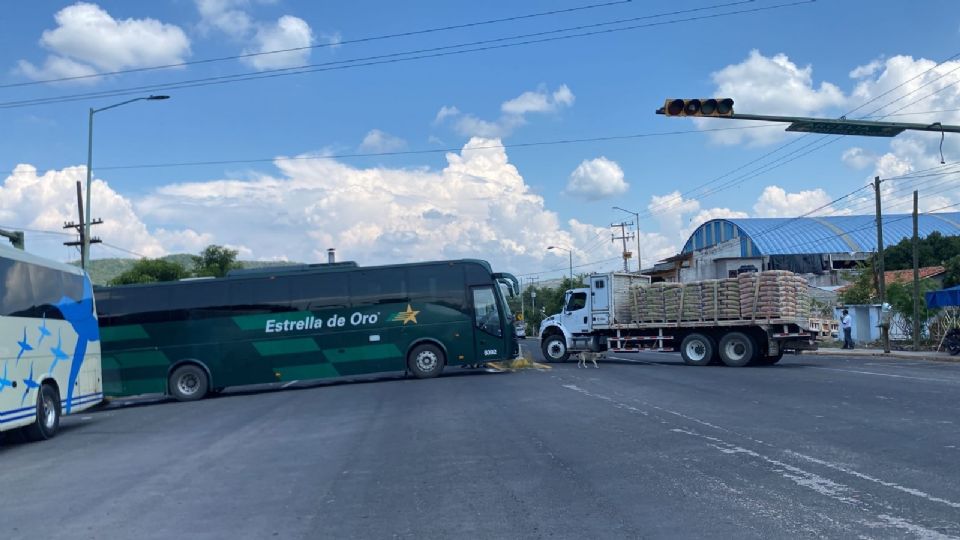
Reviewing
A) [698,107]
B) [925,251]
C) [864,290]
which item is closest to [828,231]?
[925,251]

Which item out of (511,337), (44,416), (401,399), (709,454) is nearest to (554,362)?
(511,337)

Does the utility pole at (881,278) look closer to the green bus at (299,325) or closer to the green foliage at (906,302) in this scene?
the green foliage at (906,302)

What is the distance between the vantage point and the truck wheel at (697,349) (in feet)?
82.2

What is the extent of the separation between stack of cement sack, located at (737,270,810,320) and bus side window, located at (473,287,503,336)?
24.8 ft

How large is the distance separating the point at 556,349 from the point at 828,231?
41895 mm

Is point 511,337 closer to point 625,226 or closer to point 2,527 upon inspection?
point 2,527

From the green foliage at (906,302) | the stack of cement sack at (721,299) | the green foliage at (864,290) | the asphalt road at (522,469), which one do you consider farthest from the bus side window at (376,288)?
the green foliage at (864,290)

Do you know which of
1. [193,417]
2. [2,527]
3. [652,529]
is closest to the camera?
[652,529]

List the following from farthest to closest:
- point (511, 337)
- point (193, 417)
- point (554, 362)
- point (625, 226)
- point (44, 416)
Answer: point (625, 226), point (554, 362), point (511, 337), point (193, 417), point (44, 416)

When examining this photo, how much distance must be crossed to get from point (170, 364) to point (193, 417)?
236 inches

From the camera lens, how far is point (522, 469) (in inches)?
336

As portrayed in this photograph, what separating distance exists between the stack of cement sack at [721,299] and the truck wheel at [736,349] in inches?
24.4

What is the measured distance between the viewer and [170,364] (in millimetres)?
22000

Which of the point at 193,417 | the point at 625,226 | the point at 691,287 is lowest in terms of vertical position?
the point at 193,417
